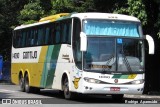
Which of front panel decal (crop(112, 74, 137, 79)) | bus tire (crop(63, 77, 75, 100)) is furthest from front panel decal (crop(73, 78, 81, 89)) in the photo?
front panel decal (crop(112, 74, 137, 79))

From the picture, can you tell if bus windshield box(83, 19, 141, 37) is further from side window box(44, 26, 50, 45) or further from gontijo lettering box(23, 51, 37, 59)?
gontijo lettering box(23, 51, 37, 59)

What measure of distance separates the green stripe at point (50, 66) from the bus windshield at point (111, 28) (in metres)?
2.54

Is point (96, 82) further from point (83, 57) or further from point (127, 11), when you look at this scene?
point (127, 11)

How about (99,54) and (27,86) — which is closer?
(99,54)

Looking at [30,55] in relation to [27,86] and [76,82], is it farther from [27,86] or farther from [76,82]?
[76,82]

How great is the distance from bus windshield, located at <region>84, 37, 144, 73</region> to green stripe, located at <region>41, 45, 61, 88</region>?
2830 mm

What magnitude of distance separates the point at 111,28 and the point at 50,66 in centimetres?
441

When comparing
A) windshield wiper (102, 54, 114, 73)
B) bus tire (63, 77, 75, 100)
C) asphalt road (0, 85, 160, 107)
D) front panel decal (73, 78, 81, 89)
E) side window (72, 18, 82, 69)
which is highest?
side window (72, 18, 82, 69)

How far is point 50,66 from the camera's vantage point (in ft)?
72.3

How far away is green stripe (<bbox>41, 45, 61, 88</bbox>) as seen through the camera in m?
21.3

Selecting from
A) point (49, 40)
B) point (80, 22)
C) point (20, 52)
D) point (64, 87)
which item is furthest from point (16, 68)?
point (80, 22)

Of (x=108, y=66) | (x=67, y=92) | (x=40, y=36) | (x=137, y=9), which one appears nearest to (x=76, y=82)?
(x=67, y=92)

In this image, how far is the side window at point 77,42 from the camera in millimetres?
18469

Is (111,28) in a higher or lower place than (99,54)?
higher
